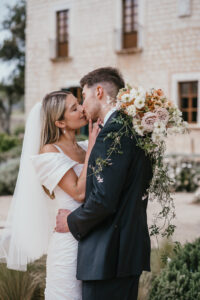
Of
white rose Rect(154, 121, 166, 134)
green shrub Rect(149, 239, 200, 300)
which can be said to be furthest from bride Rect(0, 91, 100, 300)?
green shrub Rect(149, 239, 200, 300)

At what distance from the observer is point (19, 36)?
21.3 m

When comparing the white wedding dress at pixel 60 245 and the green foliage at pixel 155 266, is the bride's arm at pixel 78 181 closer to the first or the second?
the white wedding dress at pixel 60 245

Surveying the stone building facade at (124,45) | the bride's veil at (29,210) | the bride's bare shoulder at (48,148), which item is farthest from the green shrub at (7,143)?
the bride's bare shoulder at (48,148)

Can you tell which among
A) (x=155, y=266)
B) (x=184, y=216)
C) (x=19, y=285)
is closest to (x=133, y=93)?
(x=19, y=285)

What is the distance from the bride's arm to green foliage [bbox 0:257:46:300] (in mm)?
1283

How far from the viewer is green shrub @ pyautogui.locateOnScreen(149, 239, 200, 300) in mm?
2909

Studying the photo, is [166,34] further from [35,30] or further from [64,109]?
[64,109]

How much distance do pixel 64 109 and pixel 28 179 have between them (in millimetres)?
507

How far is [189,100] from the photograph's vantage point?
492 inches

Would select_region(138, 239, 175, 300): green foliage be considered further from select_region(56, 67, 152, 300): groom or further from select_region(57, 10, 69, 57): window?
select_region(57, 10, 69, 57): window

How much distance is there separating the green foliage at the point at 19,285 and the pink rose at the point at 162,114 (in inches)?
76.0

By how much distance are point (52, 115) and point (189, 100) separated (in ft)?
34.7

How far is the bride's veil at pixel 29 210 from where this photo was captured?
2533mm

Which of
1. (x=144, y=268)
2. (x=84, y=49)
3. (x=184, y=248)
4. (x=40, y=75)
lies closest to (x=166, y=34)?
(x=84, y=49)
